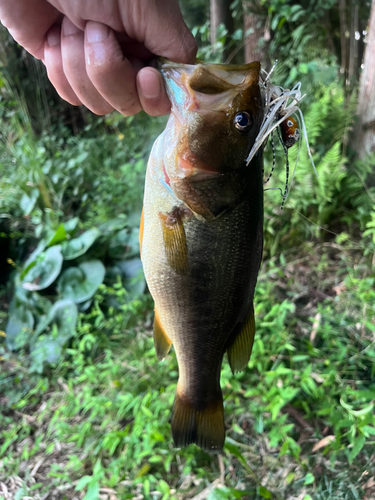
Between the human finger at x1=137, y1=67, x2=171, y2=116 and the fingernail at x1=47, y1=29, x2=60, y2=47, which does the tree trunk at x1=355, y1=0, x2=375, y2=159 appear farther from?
the fingernail at x1=47, y1=29, x2=60, y2=47

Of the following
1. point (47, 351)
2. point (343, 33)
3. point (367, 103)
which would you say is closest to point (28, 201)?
point (47, 351)

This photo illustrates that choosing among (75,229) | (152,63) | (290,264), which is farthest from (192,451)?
(75,229)

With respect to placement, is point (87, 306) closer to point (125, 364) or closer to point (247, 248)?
point (125, 364)

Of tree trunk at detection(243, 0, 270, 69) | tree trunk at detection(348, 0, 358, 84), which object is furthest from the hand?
tree trunk at detection(348, 0, 358, 84)

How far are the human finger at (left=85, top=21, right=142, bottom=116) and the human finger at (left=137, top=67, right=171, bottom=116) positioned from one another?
4 cm

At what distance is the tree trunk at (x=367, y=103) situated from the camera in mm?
2704

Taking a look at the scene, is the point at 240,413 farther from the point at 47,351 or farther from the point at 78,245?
the point at 78,245

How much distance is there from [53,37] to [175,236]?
735 millimetres

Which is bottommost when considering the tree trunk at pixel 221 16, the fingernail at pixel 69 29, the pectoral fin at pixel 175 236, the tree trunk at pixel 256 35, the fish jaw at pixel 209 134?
the pectoral fin at pixel 175 236

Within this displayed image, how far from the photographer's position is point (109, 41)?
0.84m

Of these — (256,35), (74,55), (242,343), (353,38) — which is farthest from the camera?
(353,38)

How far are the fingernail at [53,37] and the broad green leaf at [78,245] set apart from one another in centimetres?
208

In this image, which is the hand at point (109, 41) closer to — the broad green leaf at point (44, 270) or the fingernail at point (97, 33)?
the fingernail at point (97, 33)

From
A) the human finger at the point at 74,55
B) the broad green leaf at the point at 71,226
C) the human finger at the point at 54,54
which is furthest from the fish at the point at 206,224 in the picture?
the broad green leaf at the point at 71,226
